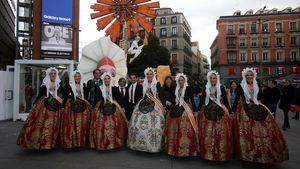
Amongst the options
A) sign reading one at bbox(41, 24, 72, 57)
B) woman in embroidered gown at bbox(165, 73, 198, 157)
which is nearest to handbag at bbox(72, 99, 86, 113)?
woman in embroidered gown at bbox(165, 73, 198, 157)

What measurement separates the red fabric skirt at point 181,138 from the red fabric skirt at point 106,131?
1.07 metres

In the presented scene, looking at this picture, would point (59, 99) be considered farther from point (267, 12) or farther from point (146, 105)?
point (267, 12)

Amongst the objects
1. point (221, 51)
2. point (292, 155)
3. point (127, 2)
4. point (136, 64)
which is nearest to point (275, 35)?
point (221, 51)

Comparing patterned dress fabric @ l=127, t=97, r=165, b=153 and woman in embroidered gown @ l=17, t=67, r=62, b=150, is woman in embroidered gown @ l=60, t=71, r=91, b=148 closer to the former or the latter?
woman in embroidered gown @ l=17, t=67, r=62, b=150

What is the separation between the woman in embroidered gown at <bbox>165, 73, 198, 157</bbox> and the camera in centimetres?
511

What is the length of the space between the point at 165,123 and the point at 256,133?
1690 mm

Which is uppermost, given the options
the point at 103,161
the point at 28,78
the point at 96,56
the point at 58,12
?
the point at 58,12

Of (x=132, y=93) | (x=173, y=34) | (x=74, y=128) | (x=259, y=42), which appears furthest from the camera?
(x=173, y=34)

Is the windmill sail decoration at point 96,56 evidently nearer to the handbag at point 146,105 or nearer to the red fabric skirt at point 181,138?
the handbag at point 146,105

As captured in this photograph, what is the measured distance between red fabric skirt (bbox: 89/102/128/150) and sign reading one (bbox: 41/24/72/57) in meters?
12.9

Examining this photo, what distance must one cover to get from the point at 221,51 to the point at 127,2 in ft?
156

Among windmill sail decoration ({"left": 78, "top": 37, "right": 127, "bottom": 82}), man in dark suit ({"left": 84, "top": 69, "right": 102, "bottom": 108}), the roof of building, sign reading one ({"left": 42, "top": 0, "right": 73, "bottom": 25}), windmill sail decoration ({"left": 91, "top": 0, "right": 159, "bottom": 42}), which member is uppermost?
the roof of building

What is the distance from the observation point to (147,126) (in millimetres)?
5504

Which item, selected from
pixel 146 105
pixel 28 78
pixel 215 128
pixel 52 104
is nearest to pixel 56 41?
pixel 28 78
